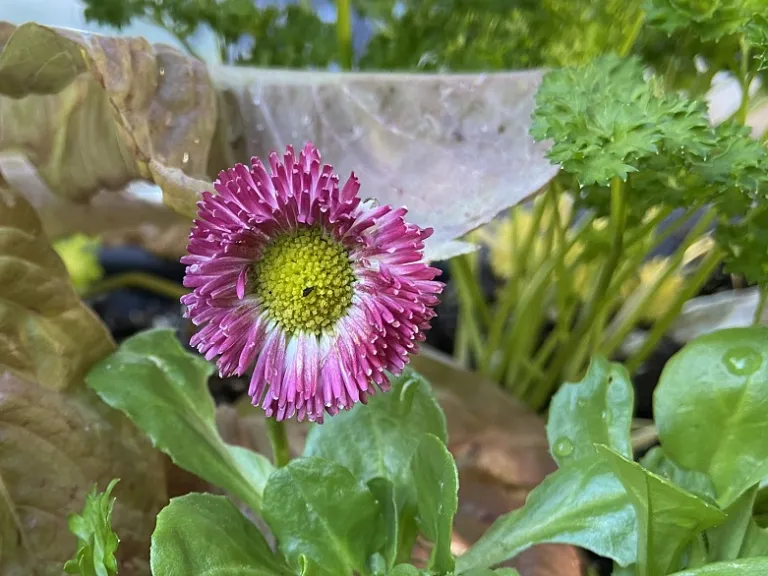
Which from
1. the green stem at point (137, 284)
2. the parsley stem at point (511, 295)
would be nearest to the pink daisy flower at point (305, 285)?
the parsley stem at point (511, 295)

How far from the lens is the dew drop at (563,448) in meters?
0.38

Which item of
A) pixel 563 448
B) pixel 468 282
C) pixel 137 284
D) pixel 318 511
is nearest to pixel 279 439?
pixel 318 511

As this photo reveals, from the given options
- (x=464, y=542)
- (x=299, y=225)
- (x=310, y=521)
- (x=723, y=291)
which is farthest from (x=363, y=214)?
(x=723, y=291)

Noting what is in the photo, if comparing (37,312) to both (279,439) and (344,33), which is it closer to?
(279,439)

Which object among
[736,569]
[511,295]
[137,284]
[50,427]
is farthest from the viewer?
[137,284]

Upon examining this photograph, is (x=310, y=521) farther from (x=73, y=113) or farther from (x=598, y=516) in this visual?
(x=73, y=113)

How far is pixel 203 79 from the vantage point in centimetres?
46

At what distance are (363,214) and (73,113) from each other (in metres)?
0.34

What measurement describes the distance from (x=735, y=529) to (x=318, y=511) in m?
0.21

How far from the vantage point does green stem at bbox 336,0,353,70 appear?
0.55 m

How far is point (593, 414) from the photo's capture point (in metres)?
0.38

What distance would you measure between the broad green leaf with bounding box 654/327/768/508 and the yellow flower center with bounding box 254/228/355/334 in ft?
0.63

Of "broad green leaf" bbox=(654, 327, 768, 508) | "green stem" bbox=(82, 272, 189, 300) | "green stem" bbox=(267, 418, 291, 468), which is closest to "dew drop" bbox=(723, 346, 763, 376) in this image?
"broad green leaf" bbox=(654, 327, 768, 508)

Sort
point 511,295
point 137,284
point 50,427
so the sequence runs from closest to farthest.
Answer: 1. point 50,427
2. point 511,295
3. point 137,284
